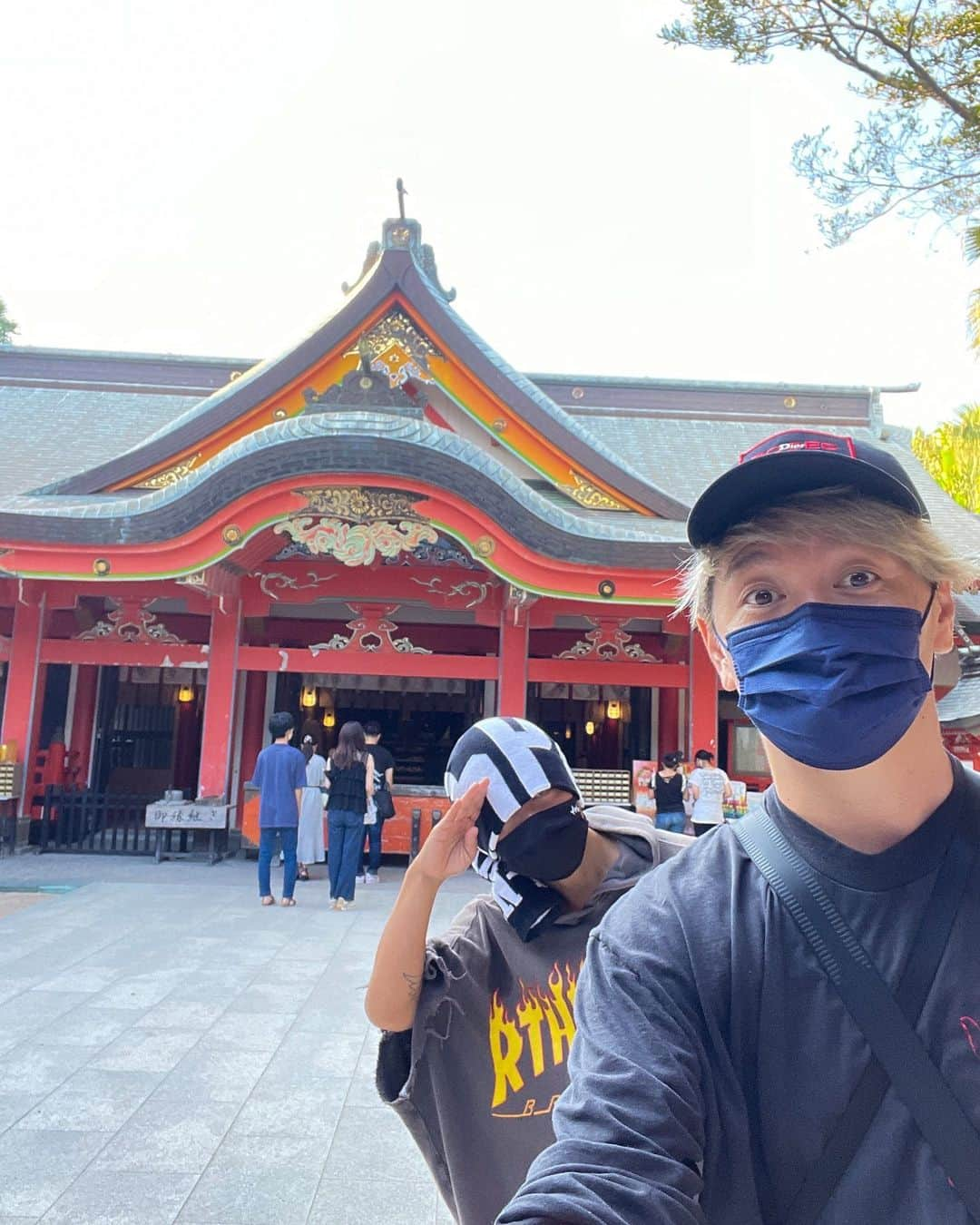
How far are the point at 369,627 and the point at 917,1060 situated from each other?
8712mm

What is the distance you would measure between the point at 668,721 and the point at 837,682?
36.2 feet

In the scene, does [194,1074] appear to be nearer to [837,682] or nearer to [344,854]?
[344,854]

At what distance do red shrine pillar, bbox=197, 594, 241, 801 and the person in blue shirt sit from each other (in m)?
2.31

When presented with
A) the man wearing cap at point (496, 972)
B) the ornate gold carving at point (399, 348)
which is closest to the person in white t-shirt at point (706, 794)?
the ornate gold carving at point (399, 348)

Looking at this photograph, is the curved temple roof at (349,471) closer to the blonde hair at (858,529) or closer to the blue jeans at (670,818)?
the blue jeans at (670,818)

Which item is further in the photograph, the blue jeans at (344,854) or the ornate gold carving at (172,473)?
the ornate gold carving at (172,473)

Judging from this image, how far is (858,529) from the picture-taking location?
3.50ft

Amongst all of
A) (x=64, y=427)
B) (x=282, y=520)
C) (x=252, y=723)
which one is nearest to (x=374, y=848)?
(x=282, y=520)

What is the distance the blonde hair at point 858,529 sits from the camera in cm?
106

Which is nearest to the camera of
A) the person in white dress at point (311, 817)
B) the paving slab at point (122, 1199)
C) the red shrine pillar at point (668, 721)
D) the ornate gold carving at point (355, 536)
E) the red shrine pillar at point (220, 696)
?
the paving slab at point (122, 1199)

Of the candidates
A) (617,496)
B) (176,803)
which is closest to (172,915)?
(176,803)

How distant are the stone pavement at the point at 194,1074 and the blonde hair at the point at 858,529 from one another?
261cm

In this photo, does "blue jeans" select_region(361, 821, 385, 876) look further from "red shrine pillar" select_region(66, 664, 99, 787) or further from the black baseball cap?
the black baseball cap

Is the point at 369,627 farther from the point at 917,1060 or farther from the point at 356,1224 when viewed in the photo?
the point at 917,1060
